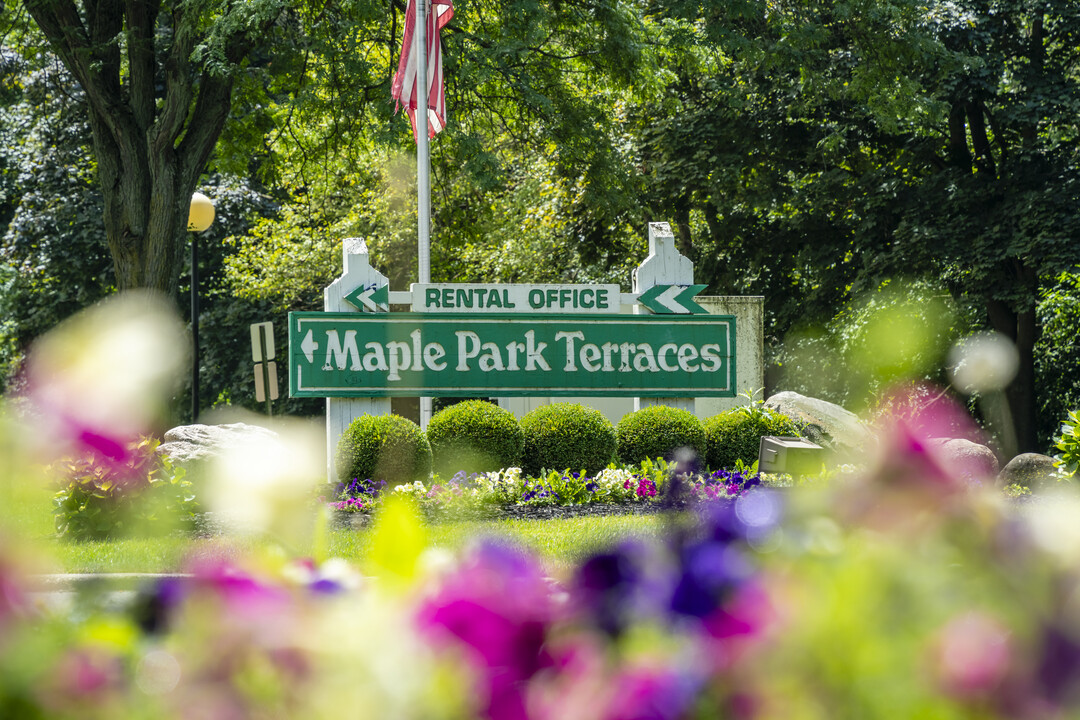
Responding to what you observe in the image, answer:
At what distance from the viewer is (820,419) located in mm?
→ 11773

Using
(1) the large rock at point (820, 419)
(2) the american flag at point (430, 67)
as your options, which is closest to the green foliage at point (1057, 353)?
(1) the large rock at point (820, 419)

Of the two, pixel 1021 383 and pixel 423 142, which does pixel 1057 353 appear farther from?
pixel 423 142

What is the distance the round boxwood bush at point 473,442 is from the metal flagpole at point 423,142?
101 cm

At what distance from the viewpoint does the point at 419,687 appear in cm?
73

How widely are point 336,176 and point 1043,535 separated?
17.2 metres

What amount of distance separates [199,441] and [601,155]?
695 cm

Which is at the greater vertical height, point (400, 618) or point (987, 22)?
point (987, 22)

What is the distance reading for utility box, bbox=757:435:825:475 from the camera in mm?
8148

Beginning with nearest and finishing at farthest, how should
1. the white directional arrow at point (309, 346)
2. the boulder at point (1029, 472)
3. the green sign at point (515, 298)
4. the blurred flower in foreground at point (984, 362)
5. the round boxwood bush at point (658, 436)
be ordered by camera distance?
the boulder at point (1029, 472) → the round boxwood bush at point (658, 436) → the white directional arrow at point (309, 346) → the green sign at point (515, 298) → the blurred flower in foreground at point (984, 362)

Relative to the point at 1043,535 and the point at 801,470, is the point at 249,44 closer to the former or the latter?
the point at 801,470

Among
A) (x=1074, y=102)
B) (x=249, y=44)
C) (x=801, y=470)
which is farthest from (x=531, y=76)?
(x=1074, y=102)

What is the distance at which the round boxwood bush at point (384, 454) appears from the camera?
31.2ft

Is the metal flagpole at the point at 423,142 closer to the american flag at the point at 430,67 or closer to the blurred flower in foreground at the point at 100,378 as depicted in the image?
the american flag at the point at 430,67

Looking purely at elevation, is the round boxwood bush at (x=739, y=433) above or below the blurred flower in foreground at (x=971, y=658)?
below
